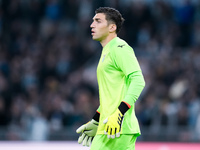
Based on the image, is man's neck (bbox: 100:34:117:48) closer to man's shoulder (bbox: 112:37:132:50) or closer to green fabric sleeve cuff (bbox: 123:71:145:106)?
man's shoulder (bbox: 112:37:132:50)

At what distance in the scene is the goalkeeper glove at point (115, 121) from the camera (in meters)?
4.52

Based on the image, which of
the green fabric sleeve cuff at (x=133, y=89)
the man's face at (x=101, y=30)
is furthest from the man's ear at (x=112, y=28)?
the green fabric sleeve cuff at (x=133, y=89)

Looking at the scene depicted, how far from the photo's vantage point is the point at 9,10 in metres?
14.8

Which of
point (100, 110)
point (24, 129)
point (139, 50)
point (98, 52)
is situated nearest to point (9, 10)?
point (98, 52)

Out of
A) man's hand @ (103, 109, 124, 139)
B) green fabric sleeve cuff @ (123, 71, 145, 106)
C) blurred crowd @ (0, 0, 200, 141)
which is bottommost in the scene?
blurred crowd @ (0, 0, 200, 141)

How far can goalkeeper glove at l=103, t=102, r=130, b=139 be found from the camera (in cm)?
452

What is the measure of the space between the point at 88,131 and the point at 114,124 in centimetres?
86

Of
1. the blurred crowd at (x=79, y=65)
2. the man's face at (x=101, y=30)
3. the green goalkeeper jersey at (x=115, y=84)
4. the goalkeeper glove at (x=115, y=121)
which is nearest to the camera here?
the goalkeeper glove at (x=115, y=121)

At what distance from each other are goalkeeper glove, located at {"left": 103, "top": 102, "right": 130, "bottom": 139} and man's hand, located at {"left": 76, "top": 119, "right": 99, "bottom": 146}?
73 cm

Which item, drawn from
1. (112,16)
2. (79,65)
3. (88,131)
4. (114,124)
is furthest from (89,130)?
(79,65)

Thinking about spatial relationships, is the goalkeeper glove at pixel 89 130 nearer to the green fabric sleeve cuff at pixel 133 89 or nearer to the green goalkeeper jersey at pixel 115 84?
the green goalkeeper jersey at pixel 115 84

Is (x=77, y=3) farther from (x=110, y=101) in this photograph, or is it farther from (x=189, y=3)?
(x=110, y=101)

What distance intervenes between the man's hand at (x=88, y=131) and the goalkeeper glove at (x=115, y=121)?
2.39ft

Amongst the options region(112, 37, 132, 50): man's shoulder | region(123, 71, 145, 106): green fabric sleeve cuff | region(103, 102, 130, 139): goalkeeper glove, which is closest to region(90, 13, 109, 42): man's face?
region(112, 37, 132, 50): man's shoulder
